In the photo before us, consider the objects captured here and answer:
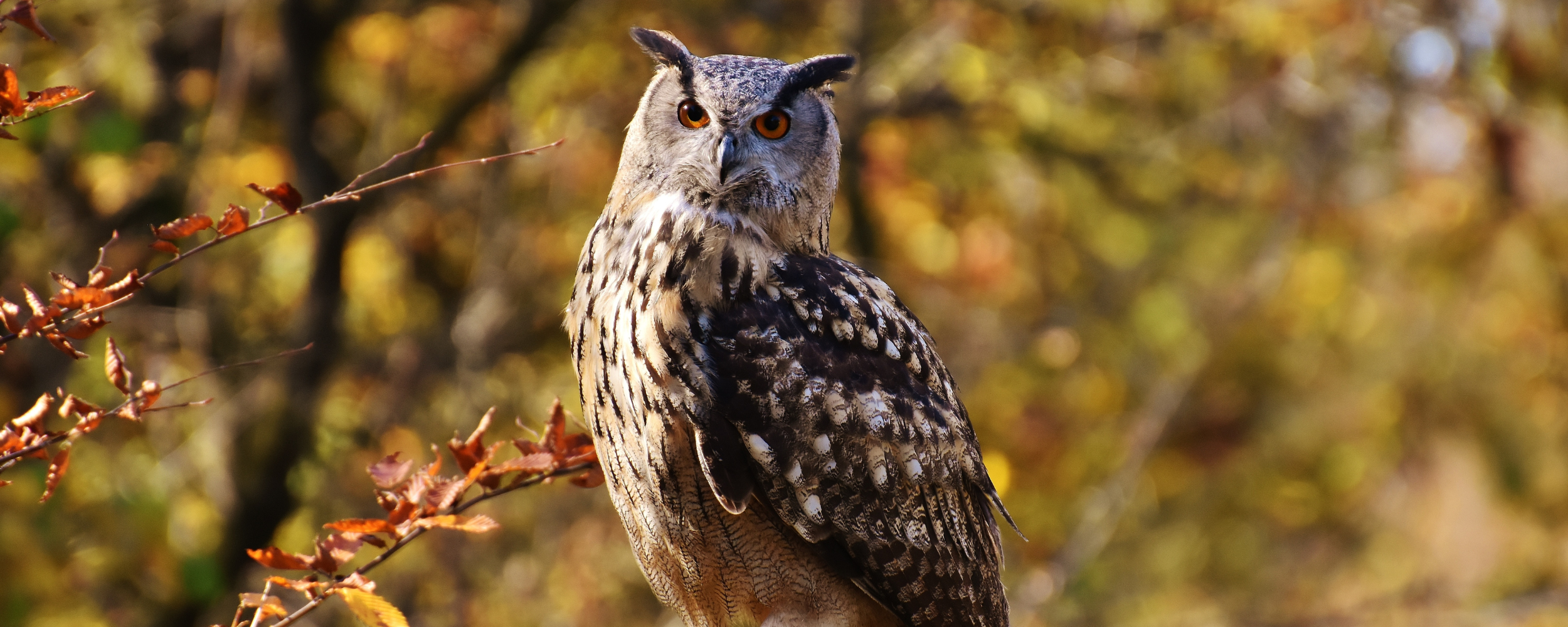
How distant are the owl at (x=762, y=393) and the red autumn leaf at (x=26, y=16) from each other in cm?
98

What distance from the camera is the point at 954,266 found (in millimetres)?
7062

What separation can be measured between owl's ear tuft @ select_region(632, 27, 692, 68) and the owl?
0.07 meters

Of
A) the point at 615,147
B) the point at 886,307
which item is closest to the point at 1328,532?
the point at 615,147

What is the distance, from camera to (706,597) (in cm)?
227

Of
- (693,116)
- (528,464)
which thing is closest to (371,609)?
(528,464)

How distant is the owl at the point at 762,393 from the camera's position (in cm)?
207

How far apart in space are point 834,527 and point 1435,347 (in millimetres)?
6109

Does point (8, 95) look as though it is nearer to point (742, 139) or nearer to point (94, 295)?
point (94, 295)

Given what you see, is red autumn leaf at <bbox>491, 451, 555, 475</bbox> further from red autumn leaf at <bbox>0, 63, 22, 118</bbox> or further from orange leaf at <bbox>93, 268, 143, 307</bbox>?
red autumn leaf at <bbox>0, 63, 22, 118</bbox>

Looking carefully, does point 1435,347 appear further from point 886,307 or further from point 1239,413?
point 886,307

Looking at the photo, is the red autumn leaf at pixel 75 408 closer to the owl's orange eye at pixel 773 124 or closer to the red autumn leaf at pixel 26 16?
the red autumn leaf at pixel 26 16

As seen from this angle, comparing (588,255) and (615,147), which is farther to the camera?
(615,147)

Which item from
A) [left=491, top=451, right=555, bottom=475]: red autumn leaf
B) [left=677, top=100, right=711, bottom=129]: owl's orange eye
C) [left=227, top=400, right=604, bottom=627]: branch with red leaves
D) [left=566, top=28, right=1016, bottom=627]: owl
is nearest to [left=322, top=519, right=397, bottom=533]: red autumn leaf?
[left=227, top=400, right=604, bottom=627]: branch with red leaves

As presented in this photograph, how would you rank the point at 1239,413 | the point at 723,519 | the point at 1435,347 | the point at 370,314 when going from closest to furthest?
the point at 723,519 < the point at 370,314 < the point at 1435,347 < the point at 1239,413
